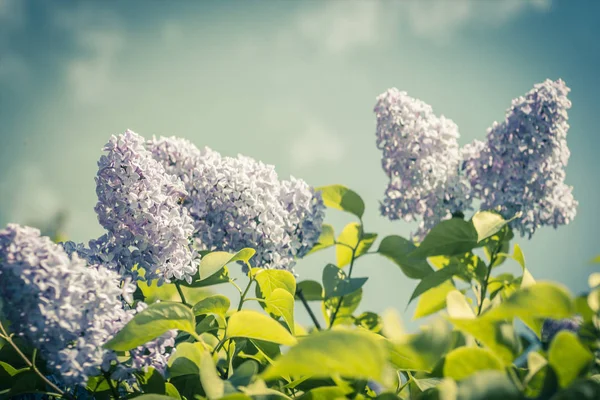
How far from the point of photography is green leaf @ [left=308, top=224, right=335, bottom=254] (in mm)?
1789

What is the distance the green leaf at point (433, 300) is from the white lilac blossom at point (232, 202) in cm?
43

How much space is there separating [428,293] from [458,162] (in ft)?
1.62

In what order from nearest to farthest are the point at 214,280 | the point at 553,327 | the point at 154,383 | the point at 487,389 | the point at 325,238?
the point at 487,389, the point at 154,383, the point at 214,280, the point at 553,327, the point at 325,238

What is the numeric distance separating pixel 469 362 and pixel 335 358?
0.20m

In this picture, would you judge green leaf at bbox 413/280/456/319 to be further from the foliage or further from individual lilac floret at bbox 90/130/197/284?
individual lilac floret at bbox 90/130/197/284

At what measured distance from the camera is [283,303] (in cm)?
117

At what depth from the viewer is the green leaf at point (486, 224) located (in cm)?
140

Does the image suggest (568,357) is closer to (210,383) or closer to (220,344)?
(210,383)

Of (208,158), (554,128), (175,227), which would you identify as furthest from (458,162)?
(175,227)

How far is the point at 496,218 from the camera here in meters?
1.49

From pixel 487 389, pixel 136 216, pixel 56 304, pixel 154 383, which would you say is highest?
pixel 136 216

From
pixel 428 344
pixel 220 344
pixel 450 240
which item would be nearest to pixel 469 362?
pixel 428 344

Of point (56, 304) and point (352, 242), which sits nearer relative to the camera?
point (56, 304)

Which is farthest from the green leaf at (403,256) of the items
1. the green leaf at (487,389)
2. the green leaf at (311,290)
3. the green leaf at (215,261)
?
the green leaf at (487,389)
